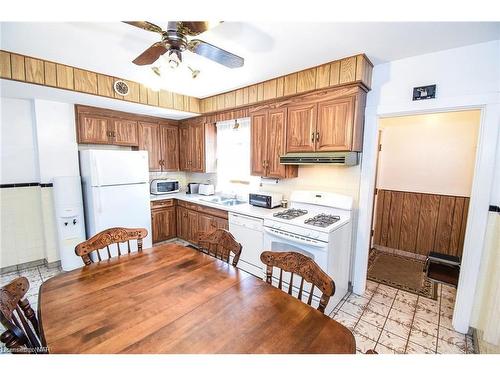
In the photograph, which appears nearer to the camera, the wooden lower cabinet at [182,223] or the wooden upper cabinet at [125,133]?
the wooden upper cabinet at [125,133]

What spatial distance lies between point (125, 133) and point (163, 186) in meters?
1.02

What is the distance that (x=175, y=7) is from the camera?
29.9 inches

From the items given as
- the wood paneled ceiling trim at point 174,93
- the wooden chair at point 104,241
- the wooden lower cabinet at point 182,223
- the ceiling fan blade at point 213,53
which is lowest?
the wooden lower cabinet at point 182,223

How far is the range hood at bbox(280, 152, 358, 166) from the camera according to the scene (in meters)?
2.20

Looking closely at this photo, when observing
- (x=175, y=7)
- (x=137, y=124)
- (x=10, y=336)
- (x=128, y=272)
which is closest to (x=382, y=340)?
(x=128, y=272)

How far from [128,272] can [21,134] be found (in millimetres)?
2771

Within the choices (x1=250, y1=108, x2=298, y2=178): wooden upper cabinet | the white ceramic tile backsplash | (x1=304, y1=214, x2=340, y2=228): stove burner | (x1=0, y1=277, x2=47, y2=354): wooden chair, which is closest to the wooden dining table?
(x1=0, y1=277, x2=47, y2=354): wooden chair

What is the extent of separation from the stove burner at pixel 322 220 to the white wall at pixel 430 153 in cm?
183

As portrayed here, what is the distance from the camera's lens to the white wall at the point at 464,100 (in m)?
1.78

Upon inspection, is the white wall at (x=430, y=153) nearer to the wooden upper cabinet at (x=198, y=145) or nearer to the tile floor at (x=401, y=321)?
the tile floor at (x=401, y=321)

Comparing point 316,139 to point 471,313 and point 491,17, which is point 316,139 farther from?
point 471,313

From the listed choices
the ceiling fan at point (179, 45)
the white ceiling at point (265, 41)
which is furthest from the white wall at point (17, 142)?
the ceiling fan at point (179, 45)

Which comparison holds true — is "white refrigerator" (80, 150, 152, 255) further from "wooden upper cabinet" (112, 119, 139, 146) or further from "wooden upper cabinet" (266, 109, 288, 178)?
"wooden upper cabinet" (266, 109, 288, 178)

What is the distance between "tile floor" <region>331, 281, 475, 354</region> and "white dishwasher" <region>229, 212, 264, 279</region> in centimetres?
97
